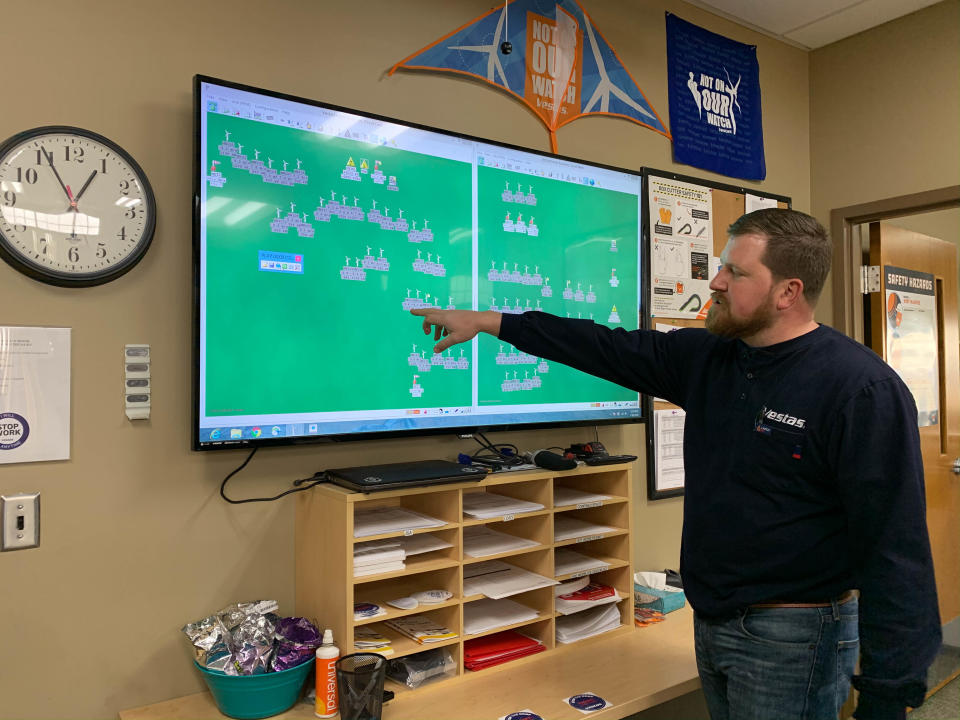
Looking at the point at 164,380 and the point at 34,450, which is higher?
the point at 164,380

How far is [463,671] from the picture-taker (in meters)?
1.87

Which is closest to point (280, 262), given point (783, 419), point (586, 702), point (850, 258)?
point (783, 419)

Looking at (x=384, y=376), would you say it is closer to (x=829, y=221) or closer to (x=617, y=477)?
(x=617, y=477)

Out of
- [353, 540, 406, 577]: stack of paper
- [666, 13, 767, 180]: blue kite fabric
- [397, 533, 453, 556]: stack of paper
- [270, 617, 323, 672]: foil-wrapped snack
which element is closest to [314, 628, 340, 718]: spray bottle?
[270, 617, 323, 672]: foil-wrapped snack

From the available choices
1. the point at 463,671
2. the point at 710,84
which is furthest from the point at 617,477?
the point at 710,84

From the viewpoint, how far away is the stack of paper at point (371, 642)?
172 centimetres

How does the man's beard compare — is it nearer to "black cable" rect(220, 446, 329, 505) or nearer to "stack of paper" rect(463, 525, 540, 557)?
"stack of paper" rect(463, 525, 540, 557)

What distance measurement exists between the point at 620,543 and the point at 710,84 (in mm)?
2033

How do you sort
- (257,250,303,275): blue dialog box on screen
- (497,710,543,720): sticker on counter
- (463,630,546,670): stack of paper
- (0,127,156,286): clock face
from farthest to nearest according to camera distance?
(463,630,546,670): stack of paper → (257,250,303,275): blue dialog box on screen → (497,710,543,720): sticker on counter → (0,127,156,286): clock face

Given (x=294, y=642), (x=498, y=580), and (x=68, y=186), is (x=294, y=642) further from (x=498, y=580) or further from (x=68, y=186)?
(x=68, y=186)

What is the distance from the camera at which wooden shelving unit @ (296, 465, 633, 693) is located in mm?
1695

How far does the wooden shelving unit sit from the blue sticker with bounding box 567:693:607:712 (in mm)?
232

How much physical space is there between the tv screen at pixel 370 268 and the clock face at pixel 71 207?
163 mm

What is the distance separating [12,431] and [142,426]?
266 millimetres
